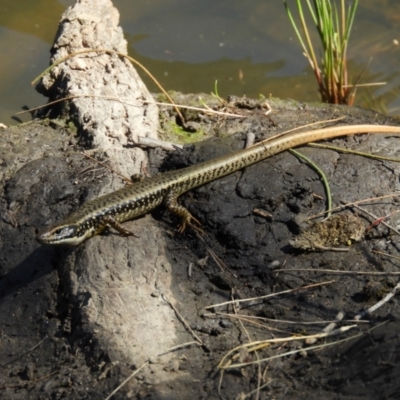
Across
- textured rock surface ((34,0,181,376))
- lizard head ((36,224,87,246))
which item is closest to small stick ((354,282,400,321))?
textured rock surface ((34,0,181,376))

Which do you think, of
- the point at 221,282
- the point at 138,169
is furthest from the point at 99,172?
the point at 221,282

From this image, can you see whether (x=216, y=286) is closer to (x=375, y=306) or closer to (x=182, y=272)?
(x=182, y=272)

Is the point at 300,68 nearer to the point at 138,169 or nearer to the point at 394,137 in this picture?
the point at 394,137

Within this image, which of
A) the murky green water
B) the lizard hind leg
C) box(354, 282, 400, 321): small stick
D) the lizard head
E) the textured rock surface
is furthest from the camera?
the murky green water

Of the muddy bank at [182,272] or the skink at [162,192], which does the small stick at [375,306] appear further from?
the skink at [162,192]

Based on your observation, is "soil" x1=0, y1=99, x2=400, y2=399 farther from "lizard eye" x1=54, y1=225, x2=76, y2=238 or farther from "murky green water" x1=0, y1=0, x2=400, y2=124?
"murky green water" x1=0, y1=0, x2=400, y2=124

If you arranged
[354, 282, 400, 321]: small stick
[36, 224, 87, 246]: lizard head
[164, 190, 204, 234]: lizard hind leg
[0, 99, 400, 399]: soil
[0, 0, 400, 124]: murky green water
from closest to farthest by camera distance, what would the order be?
[0, 99, 400, 399]: soil < [354, 282, 400, 321]: small stick < [36, 224, 87, 246]: lizard head < [164, 190, 204, 234]: lizard hind leg < [0, 0, 400, 124]: murky green water
